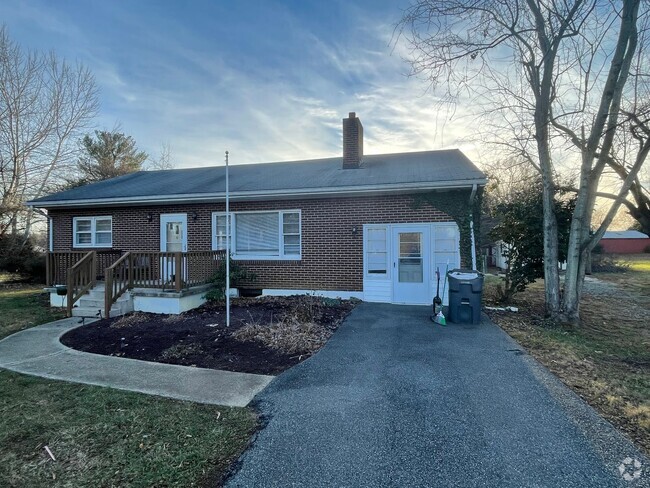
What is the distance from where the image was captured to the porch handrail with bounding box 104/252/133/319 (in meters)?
8.44

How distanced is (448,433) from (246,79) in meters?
12.0

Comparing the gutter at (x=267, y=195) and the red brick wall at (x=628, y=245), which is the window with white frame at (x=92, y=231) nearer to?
the gutter at (x=267, y=195)

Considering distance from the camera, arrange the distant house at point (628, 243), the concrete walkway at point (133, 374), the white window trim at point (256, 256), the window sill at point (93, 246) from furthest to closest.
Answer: the distant house at point (628, 243) < the window sill at point (93, 246) < the white window trim at point (256, 256) < the concrete walkway at point (133, 374)

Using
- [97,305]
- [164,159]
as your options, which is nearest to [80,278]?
[97,305]

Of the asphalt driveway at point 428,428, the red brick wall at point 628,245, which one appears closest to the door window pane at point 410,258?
the asphalt driveway at point 428,428

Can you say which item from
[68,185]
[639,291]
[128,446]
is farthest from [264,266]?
[68,185]

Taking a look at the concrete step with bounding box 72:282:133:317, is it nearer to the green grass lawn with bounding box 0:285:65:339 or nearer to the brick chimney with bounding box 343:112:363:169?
the green grass lawn with bounding box 0:285:65:339

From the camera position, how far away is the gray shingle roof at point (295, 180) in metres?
9.27

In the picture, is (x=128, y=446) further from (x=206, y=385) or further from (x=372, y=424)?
(x=372, y=424)

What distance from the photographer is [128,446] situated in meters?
3.02

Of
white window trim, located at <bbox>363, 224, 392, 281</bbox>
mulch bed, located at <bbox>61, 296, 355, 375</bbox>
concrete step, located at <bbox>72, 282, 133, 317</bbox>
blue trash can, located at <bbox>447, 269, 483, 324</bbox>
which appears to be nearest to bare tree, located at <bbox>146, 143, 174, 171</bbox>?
concrete step, located at <bbox>72, 282, 133, 317</bbox>

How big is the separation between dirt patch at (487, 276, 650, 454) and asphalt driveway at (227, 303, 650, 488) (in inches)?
10.8

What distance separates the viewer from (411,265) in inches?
371

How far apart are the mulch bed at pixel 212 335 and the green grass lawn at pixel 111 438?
134 cm
